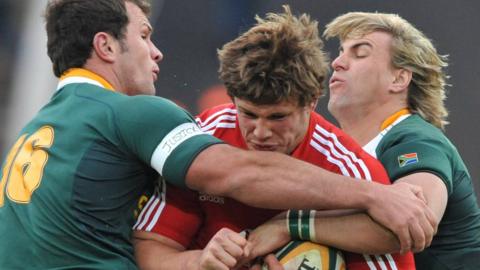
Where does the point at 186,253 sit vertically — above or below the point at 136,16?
below

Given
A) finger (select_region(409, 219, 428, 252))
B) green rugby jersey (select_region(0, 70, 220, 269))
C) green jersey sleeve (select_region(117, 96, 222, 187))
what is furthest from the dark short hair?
finger (select_region(409, 219, 428, 252))

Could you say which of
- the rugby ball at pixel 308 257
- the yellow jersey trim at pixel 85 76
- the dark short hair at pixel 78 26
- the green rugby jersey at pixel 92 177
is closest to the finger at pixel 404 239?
the rugby ball at pixel 308 257

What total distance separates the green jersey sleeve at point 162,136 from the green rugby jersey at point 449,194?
1.09 m

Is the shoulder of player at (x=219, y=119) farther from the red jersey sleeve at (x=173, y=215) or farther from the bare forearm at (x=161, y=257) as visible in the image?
the bare forearm at (x=161, y=257)

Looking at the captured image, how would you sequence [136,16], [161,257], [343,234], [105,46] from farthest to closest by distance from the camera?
[136,16] → [105,46] → [161,257] → [343,234]

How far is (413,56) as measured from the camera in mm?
5043

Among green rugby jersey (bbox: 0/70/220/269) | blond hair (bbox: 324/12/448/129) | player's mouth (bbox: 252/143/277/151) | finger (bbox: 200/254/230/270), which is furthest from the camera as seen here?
blond hair (bbox: 324/12/448/129)

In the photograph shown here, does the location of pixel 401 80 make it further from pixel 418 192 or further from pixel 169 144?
pixel 169 144

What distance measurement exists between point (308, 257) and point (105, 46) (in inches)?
52.2

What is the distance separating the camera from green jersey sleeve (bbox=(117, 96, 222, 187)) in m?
3.44

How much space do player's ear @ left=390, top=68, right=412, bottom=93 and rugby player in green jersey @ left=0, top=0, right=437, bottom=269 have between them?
1.51 metres

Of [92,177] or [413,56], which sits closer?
[92,177]

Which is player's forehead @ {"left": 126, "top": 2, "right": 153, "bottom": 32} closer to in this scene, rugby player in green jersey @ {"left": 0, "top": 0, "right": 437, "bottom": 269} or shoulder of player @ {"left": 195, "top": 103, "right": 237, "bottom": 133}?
rugby player in green jersey @ {"left": 0, "top": 0, "right": 437, "bottom": 269}

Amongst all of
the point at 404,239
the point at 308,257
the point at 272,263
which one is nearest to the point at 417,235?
the point at 404,239
